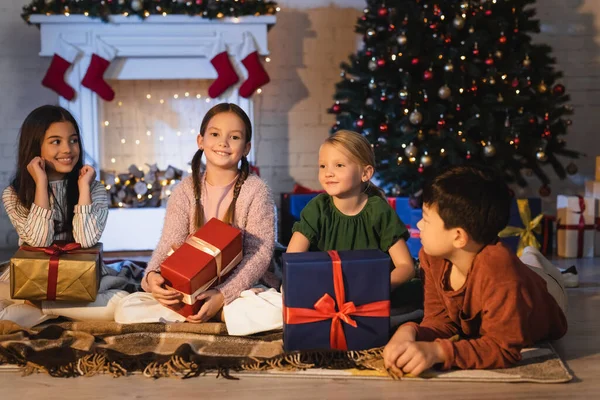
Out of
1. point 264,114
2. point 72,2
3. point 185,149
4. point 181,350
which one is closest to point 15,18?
point 72,2

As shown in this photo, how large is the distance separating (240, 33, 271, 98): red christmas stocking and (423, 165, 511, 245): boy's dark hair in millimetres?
2906

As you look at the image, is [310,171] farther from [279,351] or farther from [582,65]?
[279,351]

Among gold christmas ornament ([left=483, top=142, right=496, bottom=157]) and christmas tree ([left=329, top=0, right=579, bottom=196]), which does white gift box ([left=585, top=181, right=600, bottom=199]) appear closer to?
christmas tree ([left=329, top=0, right=579, bottom=196])

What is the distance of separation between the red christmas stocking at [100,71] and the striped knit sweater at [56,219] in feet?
6.53

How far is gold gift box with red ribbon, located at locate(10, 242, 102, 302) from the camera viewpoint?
2.54 metres

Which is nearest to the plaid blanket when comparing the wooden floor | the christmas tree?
the wooden floor

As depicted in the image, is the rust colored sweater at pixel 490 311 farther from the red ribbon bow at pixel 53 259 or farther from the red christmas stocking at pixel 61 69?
the red christmas stocking at pixel 61 69

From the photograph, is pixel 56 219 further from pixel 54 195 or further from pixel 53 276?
pixel 53 276

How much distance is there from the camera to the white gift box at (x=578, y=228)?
4.48m

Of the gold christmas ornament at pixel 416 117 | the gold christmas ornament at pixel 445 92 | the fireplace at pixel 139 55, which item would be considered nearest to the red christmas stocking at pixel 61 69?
the fireplace at pixel 139 55

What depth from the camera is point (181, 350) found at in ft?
7.23

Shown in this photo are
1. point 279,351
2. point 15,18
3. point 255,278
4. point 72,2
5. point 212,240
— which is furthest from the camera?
point 15,18

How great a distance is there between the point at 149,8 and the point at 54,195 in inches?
87.1

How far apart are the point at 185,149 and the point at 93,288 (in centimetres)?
291
